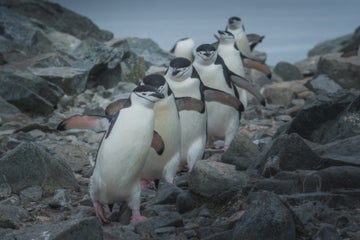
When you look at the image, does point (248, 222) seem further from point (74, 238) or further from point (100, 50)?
point (100, 50)

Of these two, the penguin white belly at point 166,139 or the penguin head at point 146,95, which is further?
the penguin white belly at point 166,139

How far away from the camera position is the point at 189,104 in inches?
261

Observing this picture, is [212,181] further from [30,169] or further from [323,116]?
[323,116]

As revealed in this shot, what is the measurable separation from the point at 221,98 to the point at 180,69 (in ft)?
2.40

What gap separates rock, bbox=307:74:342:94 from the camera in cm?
1195

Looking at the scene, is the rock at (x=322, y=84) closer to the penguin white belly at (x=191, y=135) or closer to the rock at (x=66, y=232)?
the penguin white belly at (x=191, y=135)

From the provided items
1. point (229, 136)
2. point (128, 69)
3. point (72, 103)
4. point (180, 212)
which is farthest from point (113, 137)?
point (128, 69)

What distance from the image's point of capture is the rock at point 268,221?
153 inches

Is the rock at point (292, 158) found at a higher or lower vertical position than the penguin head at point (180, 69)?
lower

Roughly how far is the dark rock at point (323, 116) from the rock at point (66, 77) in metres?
5.73

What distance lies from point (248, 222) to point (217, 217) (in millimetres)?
784

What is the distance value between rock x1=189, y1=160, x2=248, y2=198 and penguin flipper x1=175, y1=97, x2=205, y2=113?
1.39 m

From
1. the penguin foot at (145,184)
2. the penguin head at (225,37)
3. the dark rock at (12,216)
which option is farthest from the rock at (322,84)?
the dark rock at (12,216)

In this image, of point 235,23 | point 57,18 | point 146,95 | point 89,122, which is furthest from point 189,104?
point 57,18
